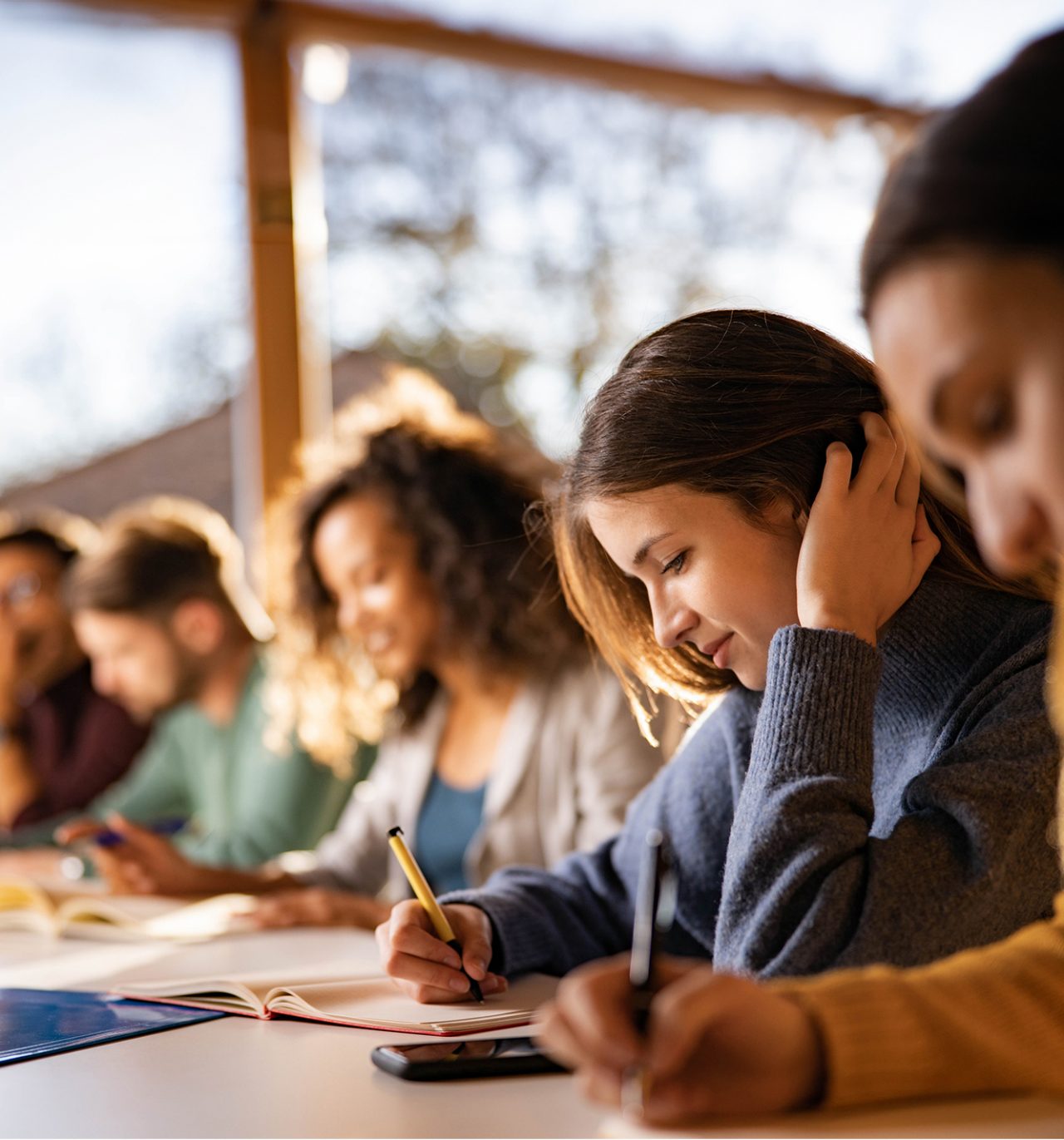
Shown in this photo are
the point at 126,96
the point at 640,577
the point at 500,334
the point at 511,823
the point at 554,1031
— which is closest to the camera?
the point at 554,1031

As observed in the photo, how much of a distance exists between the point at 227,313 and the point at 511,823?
1593 mm

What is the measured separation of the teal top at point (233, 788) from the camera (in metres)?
2.27

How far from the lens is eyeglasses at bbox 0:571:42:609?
2.82 metres

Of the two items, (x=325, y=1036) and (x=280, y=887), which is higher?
(x=325, y=1036)

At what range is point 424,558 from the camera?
203 cm

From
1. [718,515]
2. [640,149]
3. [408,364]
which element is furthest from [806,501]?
[640,149]

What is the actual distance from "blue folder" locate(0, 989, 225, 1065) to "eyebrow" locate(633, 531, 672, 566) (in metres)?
0.48

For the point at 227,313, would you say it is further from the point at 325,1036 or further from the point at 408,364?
the point at 325,1036

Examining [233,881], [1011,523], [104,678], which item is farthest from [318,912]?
[104,678]

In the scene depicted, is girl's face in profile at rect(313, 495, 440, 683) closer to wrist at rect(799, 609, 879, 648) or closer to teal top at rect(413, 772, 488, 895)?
teal top at rect(413, 772, 488, 895)

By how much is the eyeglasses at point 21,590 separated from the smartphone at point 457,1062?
2.18 meters

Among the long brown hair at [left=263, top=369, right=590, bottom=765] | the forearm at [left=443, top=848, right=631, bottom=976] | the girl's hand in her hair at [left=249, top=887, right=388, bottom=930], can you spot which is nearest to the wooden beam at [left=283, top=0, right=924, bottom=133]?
the long brown hair at [left=263, top=369, right=590, bottom=765]

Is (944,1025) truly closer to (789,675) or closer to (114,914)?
(789,675)

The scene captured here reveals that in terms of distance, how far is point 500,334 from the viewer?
3.11 metres
